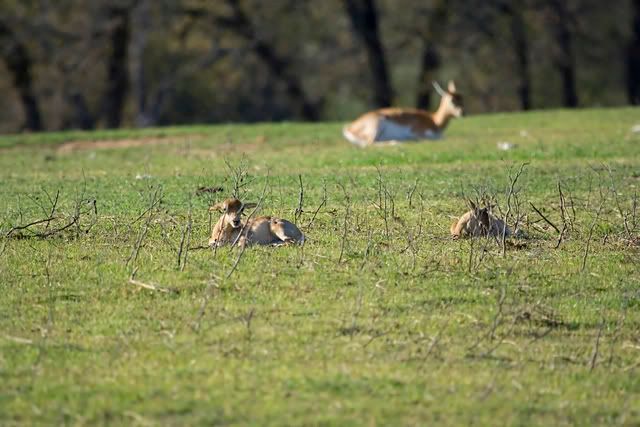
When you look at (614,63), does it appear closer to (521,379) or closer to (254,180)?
(254,180)

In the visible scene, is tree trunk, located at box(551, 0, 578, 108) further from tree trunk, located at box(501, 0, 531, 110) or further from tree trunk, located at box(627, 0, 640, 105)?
tree trunk, located at box(627, 0, 640, 105)

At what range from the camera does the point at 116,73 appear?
1299 inches

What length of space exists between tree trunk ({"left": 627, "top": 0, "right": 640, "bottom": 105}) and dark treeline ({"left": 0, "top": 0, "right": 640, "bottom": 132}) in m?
0.04

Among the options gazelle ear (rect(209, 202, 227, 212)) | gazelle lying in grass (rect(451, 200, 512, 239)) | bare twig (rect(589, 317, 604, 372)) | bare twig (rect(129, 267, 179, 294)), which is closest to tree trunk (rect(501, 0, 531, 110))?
gazelle lying in grass (rect(451, 200, 512, 239))

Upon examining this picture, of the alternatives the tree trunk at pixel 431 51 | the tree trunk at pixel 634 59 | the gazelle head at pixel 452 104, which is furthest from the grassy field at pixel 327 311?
the tree trunk at pixel 634 59

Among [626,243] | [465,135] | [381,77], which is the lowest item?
[626,243]

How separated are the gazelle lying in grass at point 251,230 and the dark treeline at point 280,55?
2146 centimetres

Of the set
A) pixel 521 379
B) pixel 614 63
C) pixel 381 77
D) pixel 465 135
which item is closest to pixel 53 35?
pixel 381 77

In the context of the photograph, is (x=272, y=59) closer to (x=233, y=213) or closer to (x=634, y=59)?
(x=634, y=59)

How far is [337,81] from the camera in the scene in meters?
37.6

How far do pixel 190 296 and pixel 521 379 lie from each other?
2.56 metres

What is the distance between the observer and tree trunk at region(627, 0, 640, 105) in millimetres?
33438

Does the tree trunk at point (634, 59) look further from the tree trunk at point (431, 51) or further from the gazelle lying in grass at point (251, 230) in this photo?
the gazelle lying in grass at point (251, 230)

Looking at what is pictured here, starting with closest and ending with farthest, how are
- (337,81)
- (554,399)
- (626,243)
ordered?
(554,399) → (626,243) → (337,81)
